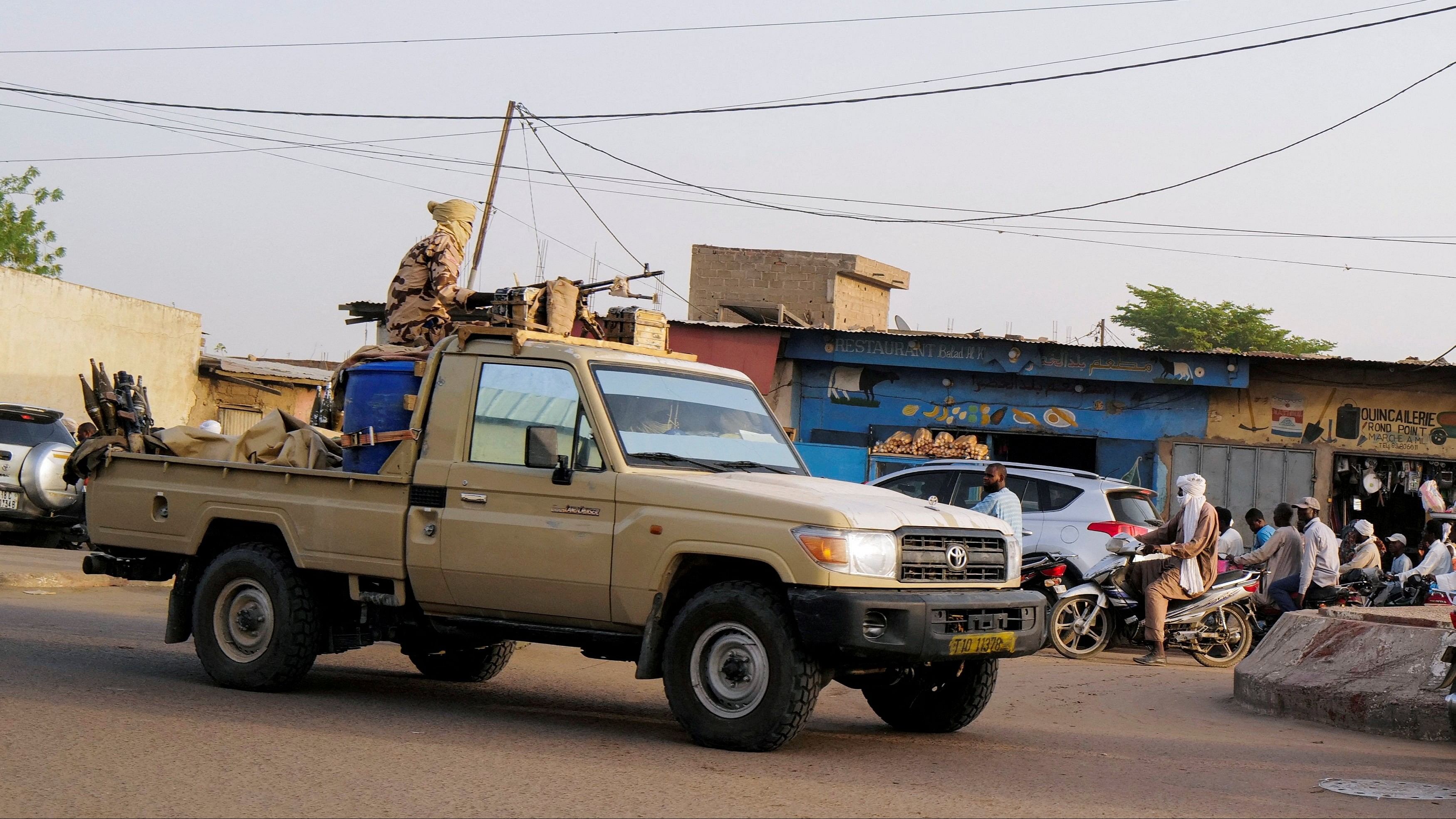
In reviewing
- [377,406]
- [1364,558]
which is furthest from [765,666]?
[1364,558]

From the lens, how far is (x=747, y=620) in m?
6.84

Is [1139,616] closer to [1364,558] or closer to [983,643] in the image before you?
[1364,558]

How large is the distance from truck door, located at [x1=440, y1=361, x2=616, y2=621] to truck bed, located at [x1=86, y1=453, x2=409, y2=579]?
415mm

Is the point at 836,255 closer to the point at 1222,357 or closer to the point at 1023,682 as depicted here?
the point at 1222,357

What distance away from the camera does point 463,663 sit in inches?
381

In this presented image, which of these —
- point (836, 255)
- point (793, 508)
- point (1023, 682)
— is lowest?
point (1023, 682)

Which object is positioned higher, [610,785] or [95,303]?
[95,303]

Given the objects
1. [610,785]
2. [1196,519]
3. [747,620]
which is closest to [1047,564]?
[1196,519]

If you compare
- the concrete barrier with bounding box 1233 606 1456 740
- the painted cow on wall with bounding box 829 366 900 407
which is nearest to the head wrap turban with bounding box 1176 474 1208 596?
the concrete barrier with bounding box 1233 606 1456 740

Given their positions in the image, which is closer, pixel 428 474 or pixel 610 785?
pixel 610 785

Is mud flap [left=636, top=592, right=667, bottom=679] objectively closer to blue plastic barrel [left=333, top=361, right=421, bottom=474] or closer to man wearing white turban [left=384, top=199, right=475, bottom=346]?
blue plastic barrel [left=333, top=361, right=421, bottom=474]

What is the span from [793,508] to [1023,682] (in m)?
5.20

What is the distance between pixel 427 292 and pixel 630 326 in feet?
4.42

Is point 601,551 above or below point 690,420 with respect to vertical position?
below
